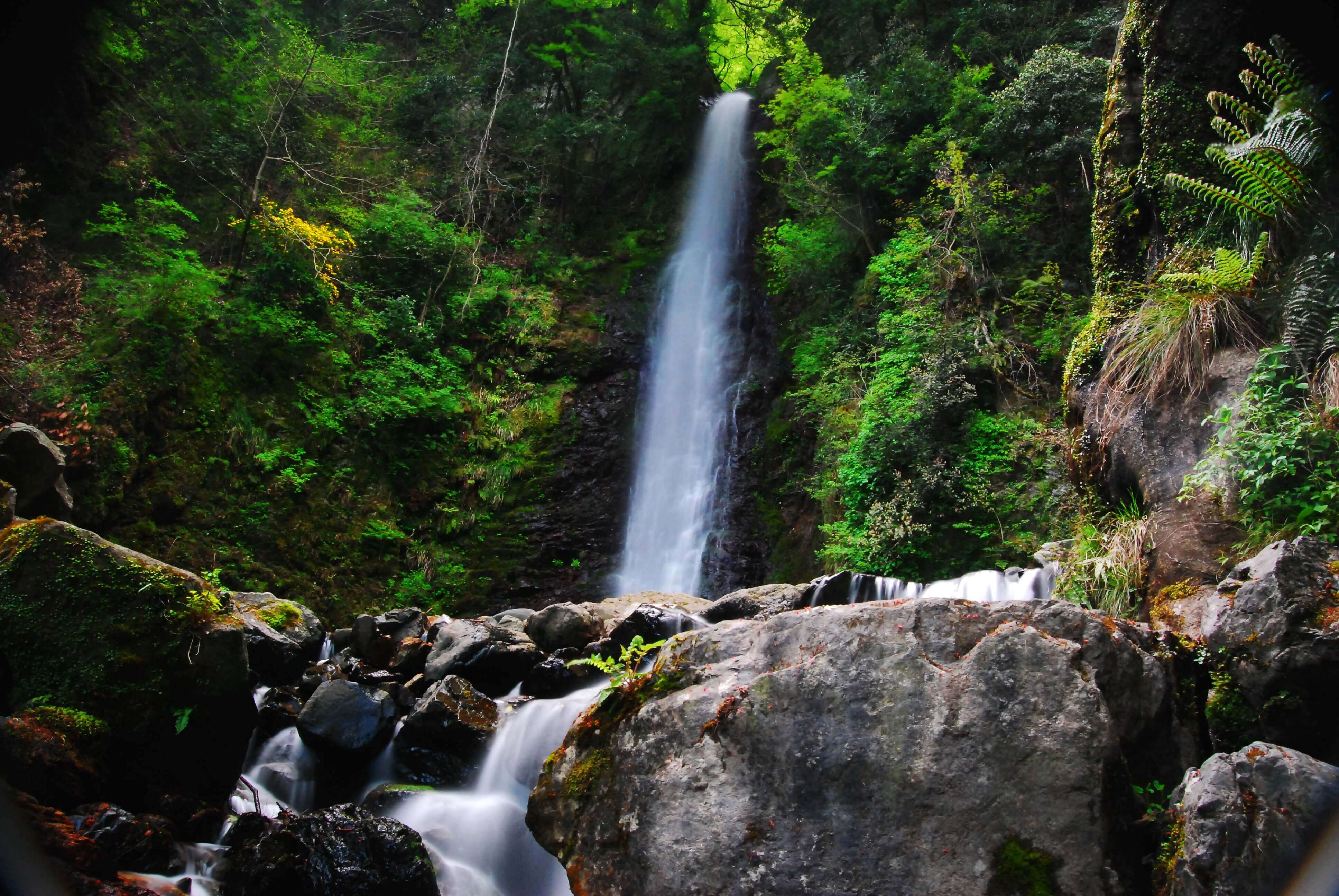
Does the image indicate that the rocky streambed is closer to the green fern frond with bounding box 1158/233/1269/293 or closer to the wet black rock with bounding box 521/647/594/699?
the wet black rock with bounding box 521/647/594/699

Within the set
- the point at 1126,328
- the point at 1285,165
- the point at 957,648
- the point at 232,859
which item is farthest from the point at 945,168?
the point at 232,859

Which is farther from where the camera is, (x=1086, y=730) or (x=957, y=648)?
(x=957, y=648)

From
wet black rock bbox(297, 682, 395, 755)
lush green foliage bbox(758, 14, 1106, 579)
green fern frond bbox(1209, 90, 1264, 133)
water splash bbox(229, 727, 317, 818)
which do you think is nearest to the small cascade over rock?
lush green foliage bbox(758, 14, 1106, 579)

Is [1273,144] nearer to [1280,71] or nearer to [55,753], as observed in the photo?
[1280,71]

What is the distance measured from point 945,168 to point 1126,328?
245 inches

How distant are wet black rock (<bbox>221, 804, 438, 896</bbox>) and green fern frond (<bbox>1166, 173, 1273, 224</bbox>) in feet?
22.5

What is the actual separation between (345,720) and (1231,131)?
8.21m

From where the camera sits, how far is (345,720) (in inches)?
250

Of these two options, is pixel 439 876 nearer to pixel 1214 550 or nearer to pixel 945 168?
pixel 1214 550

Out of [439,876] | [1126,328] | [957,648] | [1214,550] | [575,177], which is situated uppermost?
[575,177]

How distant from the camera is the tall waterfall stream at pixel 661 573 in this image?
17.4 feet

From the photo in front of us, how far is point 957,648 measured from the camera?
10.3 feet

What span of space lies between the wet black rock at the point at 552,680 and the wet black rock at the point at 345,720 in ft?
4.22

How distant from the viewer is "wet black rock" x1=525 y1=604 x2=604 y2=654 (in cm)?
802
